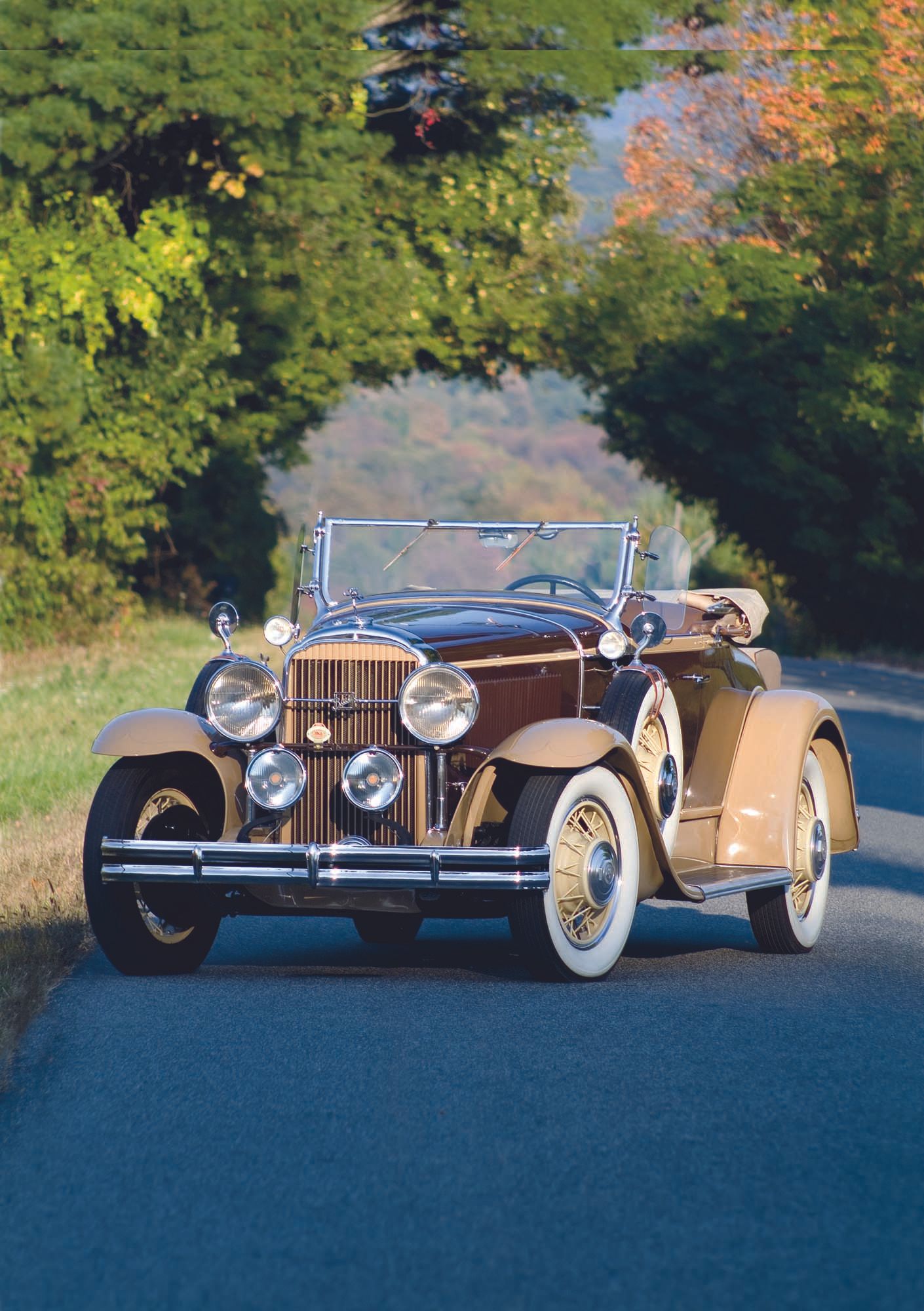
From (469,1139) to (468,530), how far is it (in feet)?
14.2

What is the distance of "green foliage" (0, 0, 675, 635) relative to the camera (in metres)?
20.9

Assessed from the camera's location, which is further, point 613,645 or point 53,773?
point 53,773

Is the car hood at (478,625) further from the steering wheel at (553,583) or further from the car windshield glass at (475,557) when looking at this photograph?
the car windshield glass at (475,557)

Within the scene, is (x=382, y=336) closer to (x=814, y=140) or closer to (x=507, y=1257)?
(x=814, y=140)

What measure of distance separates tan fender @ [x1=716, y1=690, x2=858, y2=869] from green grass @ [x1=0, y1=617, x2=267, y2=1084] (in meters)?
2.68

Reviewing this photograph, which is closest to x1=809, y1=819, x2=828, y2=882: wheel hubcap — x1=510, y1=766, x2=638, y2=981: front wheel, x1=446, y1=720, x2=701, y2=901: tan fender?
x1=446, y1=720, x2=701, y2=901: tan fender

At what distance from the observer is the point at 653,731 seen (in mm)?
7770

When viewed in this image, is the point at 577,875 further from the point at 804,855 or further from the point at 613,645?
the point at 804,855

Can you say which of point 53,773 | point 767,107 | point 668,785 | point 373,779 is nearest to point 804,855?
point 668,785

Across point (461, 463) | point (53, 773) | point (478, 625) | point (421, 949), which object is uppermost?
point (478, 625)

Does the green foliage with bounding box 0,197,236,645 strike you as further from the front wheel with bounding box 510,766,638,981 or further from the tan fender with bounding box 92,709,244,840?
the front wheel with bounding box 510,766,638,981

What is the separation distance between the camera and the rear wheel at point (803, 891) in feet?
26.1

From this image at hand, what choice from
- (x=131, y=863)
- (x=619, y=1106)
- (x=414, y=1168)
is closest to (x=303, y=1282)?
(x=414, y=1168)

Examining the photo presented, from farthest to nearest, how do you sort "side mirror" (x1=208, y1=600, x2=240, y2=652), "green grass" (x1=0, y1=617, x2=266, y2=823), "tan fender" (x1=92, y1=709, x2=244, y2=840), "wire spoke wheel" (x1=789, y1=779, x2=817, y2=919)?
1. "green grass" (x1=0, y1=617, x2=266, y2=823)
2. "wire spoke wheel" (x1=789, y1=779, x2=817, y2=919)
3. "side mirror" (x1=208, y1=600, x2=240, y2=652)
4. "tan fender" (x1=92, y1=709, x2=244, y2=840)
